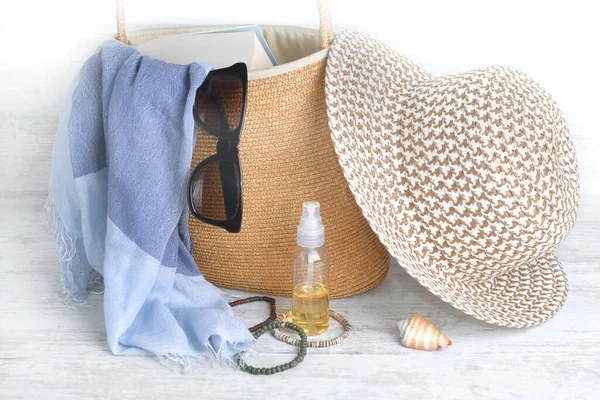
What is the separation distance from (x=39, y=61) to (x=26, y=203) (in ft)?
0.99

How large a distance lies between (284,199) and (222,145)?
6.0 inches

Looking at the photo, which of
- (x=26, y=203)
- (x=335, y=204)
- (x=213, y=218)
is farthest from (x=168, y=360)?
(x=26, y=203)

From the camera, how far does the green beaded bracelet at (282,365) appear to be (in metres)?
0.97

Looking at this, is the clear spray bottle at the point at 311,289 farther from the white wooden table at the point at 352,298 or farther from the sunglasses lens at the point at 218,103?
Answer: the sunglasses lens at the point at 218,103

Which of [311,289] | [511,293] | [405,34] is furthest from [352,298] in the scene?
[405,34]

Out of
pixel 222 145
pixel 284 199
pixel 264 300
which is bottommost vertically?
pixel 264 300

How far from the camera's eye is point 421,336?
3.40 ft

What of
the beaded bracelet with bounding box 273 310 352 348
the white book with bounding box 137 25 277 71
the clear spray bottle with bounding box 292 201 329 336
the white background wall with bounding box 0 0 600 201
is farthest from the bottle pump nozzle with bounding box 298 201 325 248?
the white background wall with bounding box 0 0 600 201

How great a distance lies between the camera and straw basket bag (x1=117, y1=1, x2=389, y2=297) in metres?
1.10

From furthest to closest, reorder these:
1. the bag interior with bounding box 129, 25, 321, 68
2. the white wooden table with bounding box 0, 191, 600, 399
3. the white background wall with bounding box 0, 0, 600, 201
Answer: the white background wall with bounding box 0, 0, 600, 201 → the bag interior with bounding box 129, 25, 321, 68 → the white wooden table with bounding box 0, 191, 600, 399

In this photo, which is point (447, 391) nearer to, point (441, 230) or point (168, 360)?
point (441, 230)

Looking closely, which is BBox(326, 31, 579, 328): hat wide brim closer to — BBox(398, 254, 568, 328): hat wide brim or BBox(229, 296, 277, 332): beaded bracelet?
BBox(398, 254, 568, 328): hat wide brim

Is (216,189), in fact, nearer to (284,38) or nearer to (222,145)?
(222,145)

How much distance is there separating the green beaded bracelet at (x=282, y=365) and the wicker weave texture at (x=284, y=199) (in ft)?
0.43
